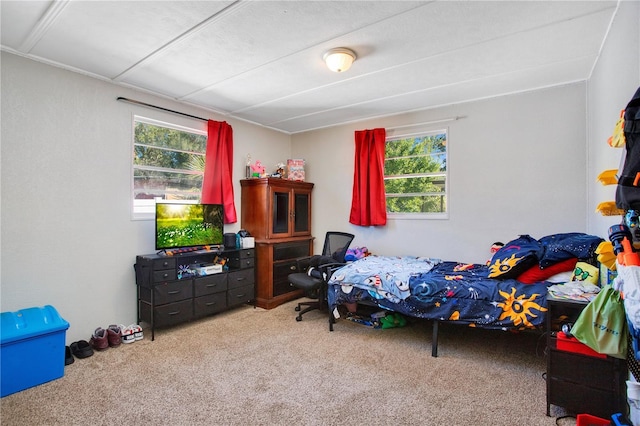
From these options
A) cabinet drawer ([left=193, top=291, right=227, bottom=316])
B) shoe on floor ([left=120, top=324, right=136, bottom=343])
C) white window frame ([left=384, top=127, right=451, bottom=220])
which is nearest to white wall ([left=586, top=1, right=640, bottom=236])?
white window frame ([left=384, top=127, right=451, bottom=220])

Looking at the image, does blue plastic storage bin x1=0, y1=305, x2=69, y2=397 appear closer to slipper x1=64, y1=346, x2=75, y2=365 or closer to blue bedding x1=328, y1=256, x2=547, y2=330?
slipper x1=64, y1=346, x2=75, y2=365

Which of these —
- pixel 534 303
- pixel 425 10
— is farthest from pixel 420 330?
pixel 425 10

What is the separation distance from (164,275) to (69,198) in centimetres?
110

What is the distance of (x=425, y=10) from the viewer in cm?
215

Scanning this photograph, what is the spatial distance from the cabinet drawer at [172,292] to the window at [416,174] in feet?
9.03

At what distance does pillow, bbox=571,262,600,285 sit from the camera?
89.7 inches

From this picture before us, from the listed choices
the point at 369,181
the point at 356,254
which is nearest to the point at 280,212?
the point at 356,254

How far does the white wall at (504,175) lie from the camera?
3363 mm

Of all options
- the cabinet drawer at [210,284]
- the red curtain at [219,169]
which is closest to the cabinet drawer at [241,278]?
the cabinet drawer at [210,284]

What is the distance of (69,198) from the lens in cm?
299

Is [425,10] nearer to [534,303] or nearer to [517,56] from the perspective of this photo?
[517,56]

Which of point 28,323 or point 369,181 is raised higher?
point 369,181

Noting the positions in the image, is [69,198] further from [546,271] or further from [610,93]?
[610,93]

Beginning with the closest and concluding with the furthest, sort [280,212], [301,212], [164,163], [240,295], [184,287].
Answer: [184,287]
[164,163]
[240,295]
[280,212]
[301,212]
